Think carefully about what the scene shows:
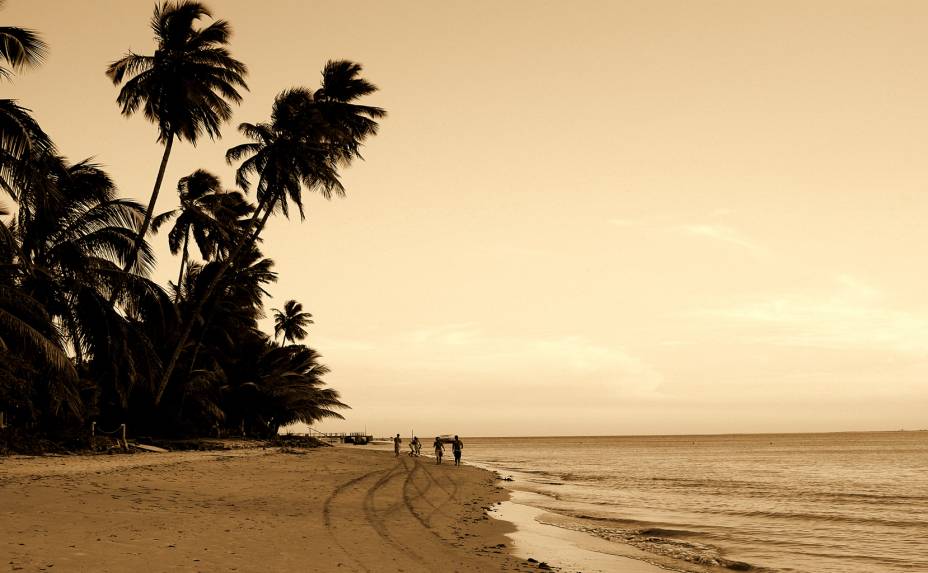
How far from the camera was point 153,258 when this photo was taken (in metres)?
21.2

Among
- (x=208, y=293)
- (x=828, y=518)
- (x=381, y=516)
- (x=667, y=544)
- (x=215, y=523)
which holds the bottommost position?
(x=828, y=518)

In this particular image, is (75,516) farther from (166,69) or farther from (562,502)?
(166,69)

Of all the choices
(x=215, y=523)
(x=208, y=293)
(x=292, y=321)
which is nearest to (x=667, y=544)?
(x=215, y=523)

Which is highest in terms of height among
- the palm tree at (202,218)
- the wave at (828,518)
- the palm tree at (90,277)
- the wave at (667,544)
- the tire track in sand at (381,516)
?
the palm tree at (202,218)

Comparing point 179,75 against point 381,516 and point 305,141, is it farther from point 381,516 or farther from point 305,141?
point 381,516

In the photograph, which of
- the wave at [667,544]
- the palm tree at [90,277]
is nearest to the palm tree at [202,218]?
the palm tree at [90,277]

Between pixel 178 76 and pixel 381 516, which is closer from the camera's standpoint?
pixel 381 516

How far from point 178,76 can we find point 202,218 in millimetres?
6269

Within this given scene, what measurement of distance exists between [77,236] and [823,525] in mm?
25057

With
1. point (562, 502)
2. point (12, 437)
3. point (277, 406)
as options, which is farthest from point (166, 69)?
point (277, 406)

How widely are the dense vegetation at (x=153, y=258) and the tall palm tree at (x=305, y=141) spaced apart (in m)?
0.07

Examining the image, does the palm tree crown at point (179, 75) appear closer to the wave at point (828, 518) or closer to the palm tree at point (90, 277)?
the palm tree at point (90, 277)

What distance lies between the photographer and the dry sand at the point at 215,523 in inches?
328

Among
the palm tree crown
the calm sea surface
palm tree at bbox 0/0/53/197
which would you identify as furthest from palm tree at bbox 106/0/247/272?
the calm sea surface
